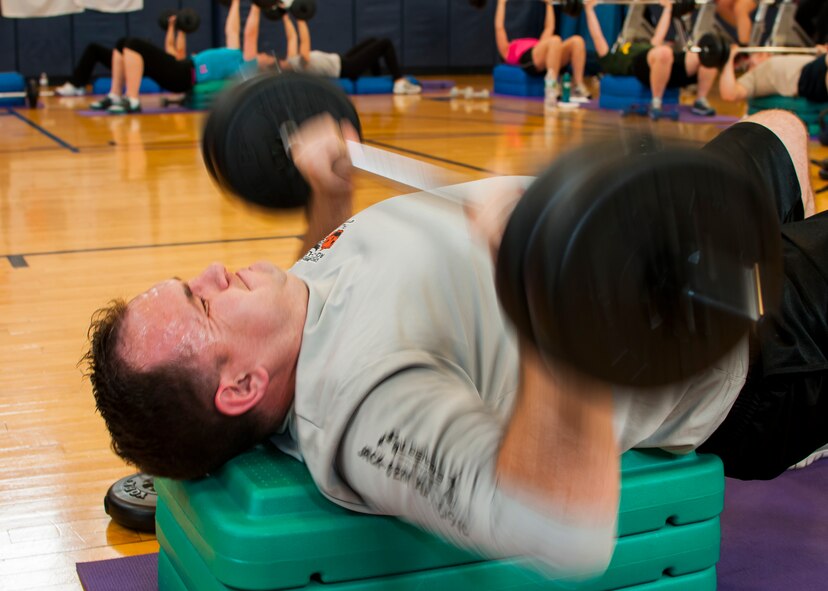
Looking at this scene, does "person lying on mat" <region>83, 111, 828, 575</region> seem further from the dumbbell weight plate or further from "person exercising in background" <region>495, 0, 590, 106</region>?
"person exercising in background" <region>495, 0, 590, 106</region>

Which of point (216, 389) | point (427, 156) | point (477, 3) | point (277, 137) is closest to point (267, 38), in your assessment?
point (477, 3)

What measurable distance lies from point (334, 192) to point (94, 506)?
0.68 metres

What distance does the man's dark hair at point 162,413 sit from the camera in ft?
3.95

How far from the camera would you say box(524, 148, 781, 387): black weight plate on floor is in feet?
2.75

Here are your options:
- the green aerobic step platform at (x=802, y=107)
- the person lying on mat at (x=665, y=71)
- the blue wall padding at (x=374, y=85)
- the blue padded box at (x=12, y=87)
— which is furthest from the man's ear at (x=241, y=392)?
the blue wall padding at (x=374, y=85)

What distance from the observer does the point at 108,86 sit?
29.7ft

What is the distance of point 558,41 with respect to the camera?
27.8 ft

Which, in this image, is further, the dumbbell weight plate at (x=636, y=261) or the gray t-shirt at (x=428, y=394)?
the gray t-shirt at (x=428, y=394)

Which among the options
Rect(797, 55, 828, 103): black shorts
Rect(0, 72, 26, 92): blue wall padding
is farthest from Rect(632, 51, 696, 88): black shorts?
Rect(0, 72, 26, 92): blue wall padding

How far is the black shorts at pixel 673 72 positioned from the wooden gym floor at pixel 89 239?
1.44 feet

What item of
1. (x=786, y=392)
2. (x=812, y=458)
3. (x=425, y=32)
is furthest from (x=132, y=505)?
(x=425, y=32)

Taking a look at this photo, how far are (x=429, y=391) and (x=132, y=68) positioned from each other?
7065 mm

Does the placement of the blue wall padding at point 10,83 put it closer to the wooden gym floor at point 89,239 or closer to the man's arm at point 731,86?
the wooden gym floor at point 89,239

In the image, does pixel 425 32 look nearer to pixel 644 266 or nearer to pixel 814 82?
pixel 814 82
